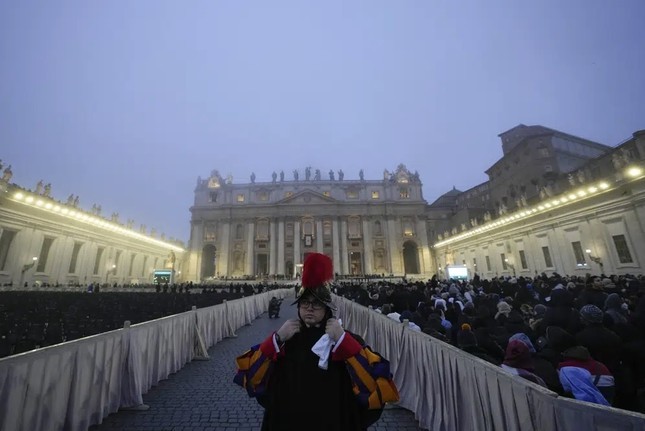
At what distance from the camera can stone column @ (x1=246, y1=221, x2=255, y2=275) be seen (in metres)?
49.9

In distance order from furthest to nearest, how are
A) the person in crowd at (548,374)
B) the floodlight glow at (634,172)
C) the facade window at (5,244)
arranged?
the facade window at (5,244) < the floodlight glow at (634,172) < the person in crowd at (548,374)

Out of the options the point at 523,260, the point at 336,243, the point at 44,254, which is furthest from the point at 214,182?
the point at 523,260

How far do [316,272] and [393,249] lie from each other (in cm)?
5126

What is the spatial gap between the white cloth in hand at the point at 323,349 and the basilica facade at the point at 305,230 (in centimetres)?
4745

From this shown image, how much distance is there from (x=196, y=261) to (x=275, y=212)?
15.9 m

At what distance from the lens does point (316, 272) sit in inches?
79.3

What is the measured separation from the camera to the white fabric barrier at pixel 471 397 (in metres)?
1.63

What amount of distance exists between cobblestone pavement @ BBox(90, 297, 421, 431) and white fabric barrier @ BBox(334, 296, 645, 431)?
1.90ft

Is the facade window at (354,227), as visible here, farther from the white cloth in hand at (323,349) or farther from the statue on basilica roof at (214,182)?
the white cloth in hand at (323,349)

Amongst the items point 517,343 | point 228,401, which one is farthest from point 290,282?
point 517,343

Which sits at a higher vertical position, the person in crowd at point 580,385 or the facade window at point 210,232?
the facade window at point 210,232

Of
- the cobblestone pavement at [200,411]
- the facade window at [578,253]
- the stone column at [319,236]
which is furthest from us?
the stone column at [319,236]

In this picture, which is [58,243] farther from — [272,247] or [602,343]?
[602,343]

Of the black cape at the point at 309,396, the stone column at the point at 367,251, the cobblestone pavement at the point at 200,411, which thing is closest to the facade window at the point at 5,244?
the cobblestone pavement at the point at 200,411
